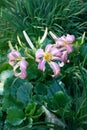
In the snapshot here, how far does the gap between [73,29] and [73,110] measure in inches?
71.8

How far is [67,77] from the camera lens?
2.87 m

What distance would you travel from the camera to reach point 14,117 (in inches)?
98.2

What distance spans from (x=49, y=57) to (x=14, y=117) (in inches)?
18.1

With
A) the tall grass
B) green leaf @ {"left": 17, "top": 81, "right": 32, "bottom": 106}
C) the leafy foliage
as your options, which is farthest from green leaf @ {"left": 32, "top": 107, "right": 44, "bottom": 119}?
the tall grass

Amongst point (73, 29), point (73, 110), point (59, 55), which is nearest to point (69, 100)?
point (73, 110)

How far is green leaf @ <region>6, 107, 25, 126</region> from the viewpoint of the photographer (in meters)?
2.47

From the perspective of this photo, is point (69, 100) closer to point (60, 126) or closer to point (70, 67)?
point (60, 126)

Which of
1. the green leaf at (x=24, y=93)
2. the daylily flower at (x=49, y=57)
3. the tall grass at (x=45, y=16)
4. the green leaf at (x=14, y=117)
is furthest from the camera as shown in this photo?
the tall grass at (x=45, y=16)

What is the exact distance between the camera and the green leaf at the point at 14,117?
8.09ft

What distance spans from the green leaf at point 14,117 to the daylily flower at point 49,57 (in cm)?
37

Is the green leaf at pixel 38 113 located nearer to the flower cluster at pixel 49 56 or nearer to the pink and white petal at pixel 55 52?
the flower cluster at pixel 49 56

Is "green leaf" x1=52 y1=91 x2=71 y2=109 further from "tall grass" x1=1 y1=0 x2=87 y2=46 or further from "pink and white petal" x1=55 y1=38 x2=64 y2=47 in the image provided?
"tall grass" x1=1 y1=0 x2=87 y2=46

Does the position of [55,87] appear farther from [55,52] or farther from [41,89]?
[55,52]

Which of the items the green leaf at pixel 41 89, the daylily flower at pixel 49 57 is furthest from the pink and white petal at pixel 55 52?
the green leaf at pixel 41 89
